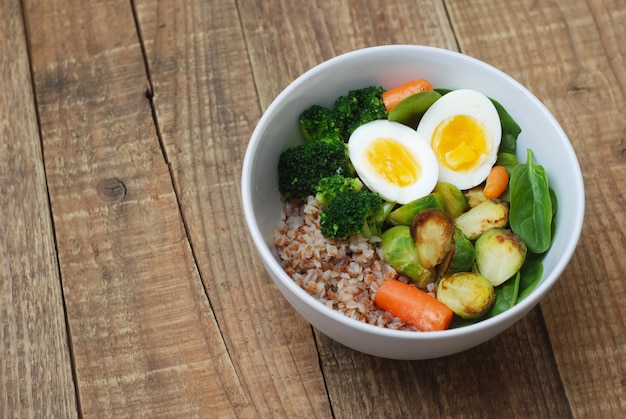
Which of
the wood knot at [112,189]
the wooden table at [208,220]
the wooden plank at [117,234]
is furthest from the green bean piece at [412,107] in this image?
the wood knot at [112,189]

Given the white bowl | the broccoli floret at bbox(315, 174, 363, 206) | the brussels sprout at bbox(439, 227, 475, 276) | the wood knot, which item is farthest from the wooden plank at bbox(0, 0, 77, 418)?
the brussels sprout at bbox(439, 227, 475, 276)

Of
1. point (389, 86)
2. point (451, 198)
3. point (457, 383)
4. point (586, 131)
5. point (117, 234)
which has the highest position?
point (389, 86)

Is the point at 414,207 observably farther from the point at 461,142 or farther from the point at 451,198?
the point at 461,142

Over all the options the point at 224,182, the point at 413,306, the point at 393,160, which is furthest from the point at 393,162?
the point at 224,182

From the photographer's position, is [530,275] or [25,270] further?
[25,270]

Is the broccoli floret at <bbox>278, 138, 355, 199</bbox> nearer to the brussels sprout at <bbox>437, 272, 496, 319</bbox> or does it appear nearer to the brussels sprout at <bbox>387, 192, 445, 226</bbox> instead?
the brussels sprout at <bbox>387, 192, 445, 226</bbox>

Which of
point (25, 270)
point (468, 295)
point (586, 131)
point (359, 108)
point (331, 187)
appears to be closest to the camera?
point (468, 295)

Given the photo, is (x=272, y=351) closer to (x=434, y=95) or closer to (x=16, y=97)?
(x=434, y=95)
